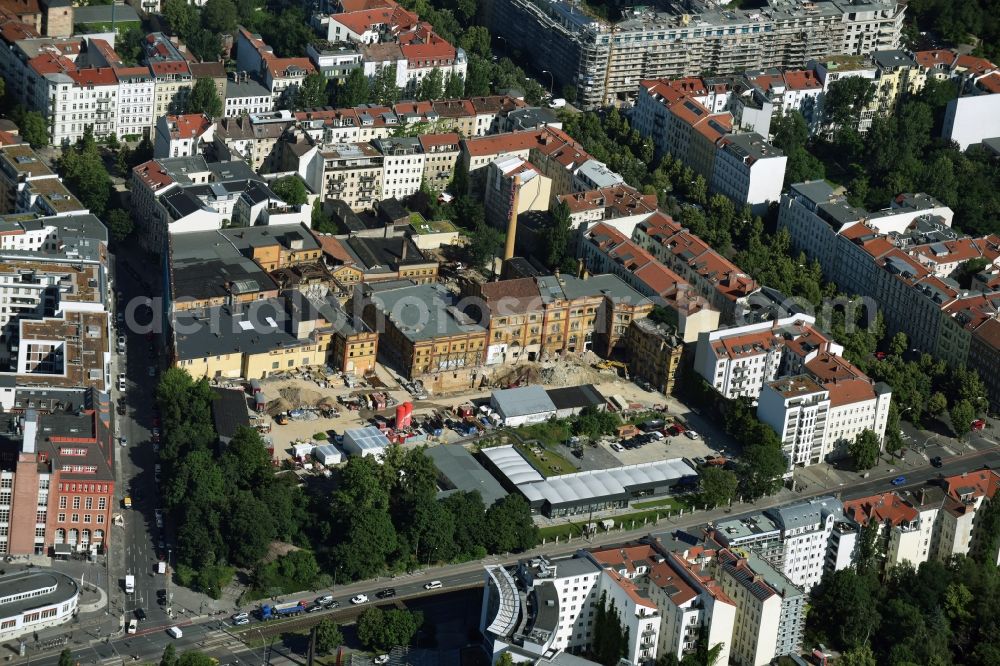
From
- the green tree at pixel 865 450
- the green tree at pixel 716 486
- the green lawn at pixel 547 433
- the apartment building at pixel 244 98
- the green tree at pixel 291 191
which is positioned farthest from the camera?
the apartment building at pixel 244 98

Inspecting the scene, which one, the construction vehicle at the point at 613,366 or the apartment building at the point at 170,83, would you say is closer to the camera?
the construction vehicle at the point at 613,366

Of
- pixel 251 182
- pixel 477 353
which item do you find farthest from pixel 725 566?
pixel 251 182

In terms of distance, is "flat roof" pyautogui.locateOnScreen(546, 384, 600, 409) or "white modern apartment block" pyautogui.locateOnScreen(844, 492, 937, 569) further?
"flat roof" pyautogui.locateOnScreen(546, 384, 600, 409)

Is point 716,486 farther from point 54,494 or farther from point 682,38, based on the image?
point 682,38

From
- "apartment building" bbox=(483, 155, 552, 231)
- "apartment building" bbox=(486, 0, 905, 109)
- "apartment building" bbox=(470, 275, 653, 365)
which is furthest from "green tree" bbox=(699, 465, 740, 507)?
"apartment building" bbox=(486, 0, 905, 109)

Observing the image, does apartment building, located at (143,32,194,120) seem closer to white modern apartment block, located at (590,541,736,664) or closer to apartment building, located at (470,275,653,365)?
apartment building, located at (470,275,653,365)

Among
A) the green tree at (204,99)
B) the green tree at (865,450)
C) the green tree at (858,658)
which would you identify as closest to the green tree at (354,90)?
the green tree at (204,99)

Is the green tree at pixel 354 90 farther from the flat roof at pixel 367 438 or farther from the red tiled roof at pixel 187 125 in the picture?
the flat roof at pixel 367 438

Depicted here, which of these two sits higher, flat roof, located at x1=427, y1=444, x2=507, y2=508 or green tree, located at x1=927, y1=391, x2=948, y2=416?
green tree, located at x1=927, y1=391, x2=948, y2=416
